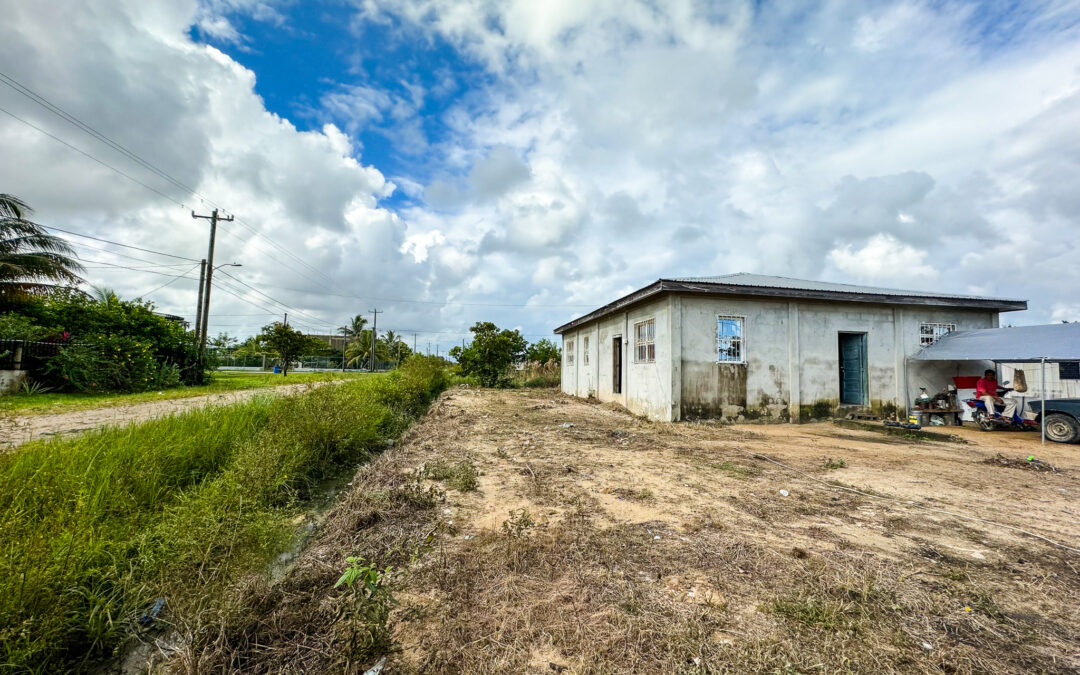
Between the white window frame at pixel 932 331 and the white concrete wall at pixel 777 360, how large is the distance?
133 mm

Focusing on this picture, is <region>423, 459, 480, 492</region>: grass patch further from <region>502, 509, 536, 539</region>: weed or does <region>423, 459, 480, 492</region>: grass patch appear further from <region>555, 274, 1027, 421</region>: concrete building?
<region>555, 274, 1027, 421</region>: concrete building

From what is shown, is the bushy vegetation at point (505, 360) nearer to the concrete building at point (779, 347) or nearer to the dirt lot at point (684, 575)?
the concrete building at point (779, 347)

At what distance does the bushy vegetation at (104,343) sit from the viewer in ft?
38.8

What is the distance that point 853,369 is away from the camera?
10.9 meters

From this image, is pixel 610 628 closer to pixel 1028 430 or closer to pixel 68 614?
pixel 68 614

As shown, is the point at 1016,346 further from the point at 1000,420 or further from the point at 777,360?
the point at 777,360

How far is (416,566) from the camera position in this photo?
2873 mm

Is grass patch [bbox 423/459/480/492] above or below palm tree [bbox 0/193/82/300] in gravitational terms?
below

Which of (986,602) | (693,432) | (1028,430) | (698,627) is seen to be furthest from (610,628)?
(1028,430)

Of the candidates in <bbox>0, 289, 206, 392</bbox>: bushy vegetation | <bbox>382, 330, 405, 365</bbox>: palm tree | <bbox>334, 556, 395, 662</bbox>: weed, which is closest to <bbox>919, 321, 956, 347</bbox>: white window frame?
<bbox>334, 556, 395, 662</bbox>: weed

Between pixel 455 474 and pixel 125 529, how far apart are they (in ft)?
8.89

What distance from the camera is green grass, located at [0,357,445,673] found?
7.20ft

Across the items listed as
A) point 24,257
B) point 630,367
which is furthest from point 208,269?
point 630,367

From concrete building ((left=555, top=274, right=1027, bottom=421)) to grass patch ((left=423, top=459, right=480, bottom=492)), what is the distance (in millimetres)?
5529
